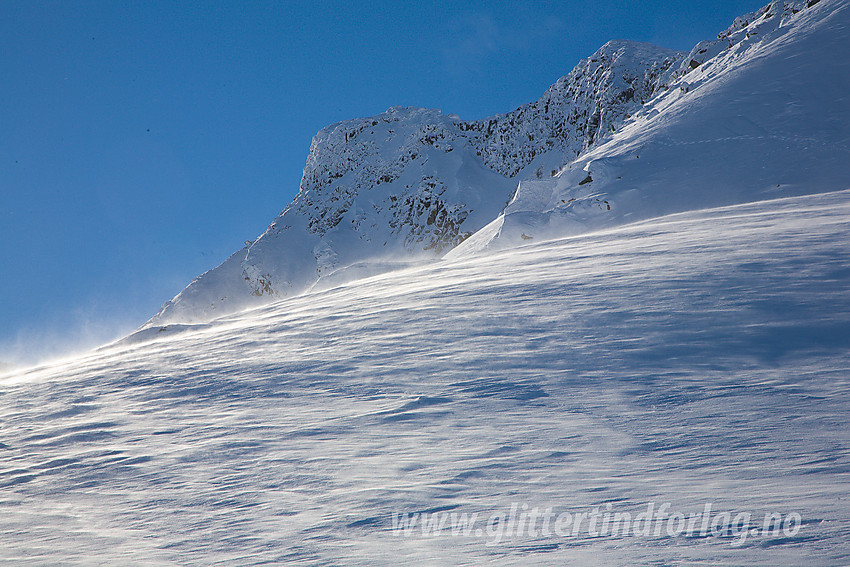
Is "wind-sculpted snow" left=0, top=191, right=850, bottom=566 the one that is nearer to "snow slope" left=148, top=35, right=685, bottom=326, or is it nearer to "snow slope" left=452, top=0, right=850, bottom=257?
"snow slope" left=452, top=0, right=850, bottom=257

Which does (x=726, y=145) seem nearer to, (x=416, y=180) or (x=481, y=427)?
(x=481, y=427)

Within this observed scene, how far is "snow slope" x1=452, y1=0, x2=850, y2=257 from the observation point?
1598 cm

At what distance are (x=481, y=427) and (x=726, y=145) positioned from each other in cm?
1784

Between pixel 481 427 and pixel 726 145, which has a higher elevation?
pixel 726 145

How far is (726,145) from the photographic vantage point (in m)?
18.5

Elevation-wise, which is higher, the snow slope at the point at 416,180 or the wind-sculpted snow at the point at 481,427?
the snow slope at the point at 416,180

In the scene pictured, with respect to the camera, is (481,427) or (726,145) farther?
(726,145)

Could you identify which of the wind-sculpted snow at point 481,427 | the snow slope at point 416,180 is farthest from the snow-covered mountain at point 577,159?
the wind-sculpted snow at point 481,427

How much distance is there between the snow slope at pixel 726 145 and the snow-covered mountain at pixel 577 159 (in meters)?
0.07

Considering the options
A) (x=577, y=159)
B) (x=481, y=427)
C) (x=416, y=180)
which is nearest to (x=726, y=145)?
(x=577, y=159)

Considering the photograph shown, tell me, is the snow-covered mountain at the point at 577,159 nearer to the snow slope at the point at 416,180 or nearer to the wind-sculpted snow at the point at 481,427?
the snow slope at the point at 416,180

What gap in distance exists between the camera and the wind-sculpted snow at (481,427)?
3.19m

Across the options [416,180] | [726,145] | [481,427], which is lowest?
[481,427]

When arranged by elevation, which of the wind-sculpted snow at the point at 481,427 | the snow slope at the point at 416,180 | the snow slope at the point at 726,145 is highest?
the snow slope at the point at 416,180
